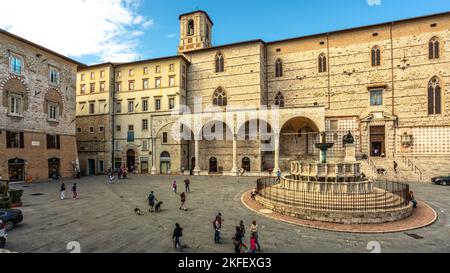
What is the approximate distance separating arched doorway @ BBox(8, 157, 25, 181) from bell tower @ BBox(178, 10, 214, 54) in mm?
32058

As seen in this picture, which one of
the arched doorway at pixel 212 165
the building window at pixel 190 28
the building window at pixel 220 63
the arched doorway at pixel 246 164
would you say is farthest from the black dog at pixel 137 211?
the building window at pixel 190 28

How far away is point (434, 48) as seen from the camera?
1155 inches

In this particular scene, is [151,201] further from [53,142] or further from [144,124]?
[144,124]

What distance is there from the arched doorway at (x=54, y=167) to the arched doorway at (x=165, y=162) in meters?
13.6

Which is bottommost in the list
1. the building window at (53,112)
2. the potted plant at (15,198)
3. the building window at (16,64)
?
the potted plant at (15,198)

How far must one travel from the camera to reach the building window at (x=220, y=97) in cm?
3819

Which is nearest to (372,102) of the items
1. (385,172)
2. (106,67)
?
(385,172)

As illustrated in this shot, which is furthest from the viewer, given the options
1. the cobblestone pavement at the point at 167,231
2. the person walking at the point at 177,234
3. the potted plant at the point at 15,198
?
the potted plant at the point at 15,198

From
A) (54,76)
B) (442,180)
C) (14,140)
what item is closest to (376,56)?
(442,180)

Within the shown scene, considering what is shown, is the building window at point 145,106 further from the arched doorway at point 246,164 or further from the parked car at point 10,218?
the parked car at point 10,218

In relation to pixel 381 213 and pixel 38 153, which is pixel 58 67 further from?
pixel 381 213

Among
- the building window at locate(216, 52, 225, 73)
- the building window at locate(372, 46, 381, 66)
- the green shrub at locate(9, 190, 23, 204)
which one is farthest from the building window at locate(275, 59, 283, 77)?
the green shrub at locate(9, 190, 23, 204)

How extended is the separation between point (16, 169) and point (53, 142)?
18.1 feet

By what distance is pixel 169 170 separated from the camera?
36000 mm
